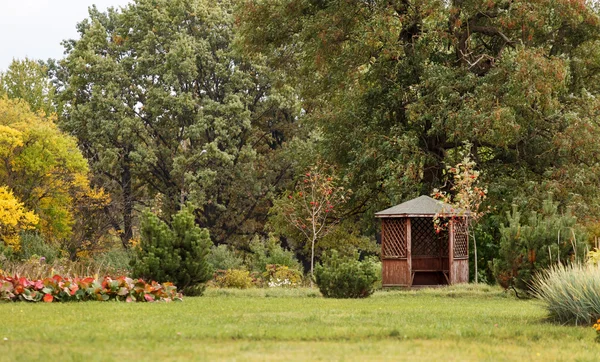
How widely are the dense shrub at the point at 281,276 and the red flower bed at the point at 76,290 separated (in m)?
8.84

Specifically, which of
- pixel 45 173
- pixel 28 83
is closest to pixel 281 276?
pixel 45 173

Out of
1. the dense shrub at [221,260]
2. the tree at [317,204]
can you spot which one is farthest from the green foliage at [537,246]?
the dense shrub at [221,260]

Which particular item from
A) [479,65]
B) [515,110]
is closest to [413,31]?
[479,65]

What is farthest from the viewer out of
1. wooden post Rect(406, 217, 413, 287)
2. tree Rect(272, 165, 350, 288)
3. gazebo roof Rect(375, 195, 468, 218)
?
tree Rect(272, 165, 350, 288)

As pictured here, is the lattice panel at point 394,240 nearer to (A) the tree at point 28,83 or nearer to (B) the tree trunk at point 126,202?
(B) the tree trunk at point 126,202

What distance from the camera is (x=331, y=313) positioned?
13.1m

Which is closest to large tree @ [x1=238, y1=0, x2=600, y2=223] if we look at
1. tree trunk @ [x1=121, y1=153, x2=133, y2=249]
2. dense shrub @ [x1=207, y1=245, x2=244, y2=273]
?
dense shrub @ [x1=207, y1=245, x2=244, y2=273]

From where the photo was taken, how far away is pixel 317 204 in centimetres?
2817

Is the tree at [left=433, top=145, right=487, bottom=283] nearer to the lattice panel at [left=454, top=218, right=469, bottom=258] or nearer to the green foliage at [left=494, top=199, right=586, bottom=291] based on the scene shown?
the lattice panel at [left=454, top=218, right=469, bottom=258]

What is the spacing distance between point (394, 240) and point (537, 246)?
7.22m

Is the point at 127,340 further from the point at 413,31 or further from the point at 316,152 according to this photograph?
the point at 316,152

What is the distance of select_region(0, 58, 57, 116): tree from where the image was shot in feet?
169

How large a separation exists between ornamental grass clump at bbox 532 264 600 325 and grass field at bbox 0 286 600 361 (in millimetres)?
331

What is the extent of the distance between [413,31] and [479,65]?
2.10 meters
